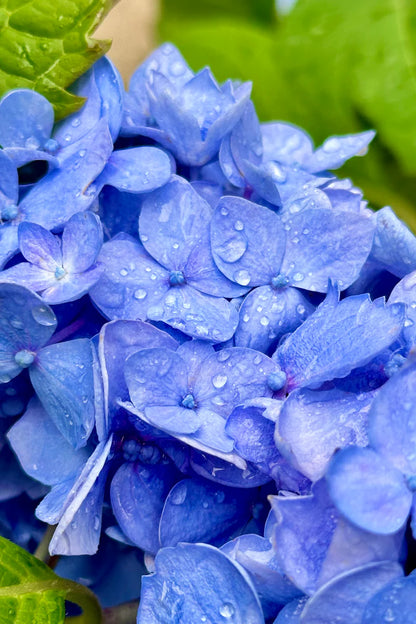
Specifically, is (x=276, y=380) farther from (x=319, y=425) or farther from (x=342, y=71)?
(x=342, y=71)

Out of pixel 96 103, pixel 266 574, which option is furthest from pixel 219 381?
pixel 96 103

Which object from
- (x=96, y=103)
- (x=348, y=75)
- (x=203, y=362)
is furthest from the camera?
(x=348, y=75)

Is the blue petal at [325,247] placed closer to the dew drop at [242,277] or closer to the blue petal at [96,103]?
the dew drop at [242,277]

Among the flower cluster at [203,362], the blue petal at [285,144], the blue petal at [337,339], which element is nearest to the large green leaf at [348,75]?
the blue petal at [285,144]

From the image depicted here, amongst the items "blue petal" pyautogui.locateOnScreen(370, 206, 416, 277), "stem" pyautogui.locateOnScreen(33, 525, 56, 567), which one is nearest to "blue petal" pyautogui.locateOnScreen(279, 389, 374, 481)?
"blue petal" pyautogui.locateOnScreen(370, 206, 416, 277)

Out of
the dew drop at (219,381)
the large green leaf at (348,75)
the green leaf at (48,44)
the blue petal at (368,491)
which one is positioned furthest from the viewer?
the large green leaf at (348,75)

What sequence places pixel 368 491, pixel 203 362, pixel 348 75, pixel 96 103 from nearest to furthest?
pixel 368 491 < pixel 203 362 < pixel 96 103 < pixel 348 75
